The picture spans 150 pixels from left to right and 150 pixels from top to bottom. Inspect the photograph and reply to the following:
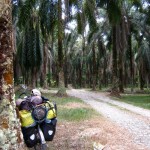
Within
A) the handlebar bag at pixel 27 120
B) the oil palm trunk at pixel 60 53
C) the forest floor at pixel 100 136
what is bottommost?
the forest floor at pixel 100 136

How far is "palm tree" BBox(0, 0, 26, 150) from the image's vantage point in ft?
17.9

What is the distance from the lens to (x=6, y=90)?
5477 millimetres

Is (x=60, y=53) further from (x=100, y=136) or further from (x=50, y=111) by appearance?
(x=50, y=111)

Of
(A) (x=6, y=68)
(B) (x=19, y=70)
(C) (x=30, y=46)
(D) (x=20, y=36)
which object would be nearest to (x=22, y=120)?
(A) (x=6, y=68)

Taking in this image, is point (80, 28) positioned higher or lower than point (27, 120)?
higher

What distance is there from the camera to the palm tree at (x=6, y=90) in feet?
17.9

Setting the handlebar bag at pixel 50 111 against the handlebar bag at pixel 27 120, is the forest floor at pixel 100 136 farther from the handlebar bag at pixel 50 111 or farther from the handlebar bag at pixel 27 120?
the handlebar bag at pixel 27 120

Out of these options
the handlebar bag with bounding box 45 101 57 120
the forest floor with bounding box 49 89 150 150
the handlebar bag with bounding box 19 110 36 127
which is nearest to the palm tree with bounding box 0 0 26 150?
the handlebar bag with bounding box 19 110 36 127

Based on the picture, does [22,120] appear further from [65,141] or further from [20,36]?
[20,36]

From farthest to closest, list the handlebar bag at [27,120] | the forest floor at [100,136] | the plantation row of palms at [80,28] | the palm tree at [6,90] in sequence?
the plantation row of palms at [80,28]
the forest floor at [100,136]
the handlebar bag at [27,120]
the palm tree at [6,90]

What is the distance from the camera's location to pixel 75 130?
9.48 m

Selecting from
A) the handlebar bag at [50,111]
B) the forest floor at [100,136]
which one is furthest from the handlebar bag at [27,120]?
the forest floor at [100,136]

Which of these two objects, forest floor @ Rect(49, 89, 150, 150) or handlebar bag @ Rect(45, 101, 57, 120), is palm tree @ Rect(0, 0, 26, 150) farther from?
forest floor @ Rect(49, 89, 150, 150)

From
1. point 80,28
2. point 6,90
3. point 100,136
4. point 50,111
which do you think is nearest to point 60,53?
point 80,28
